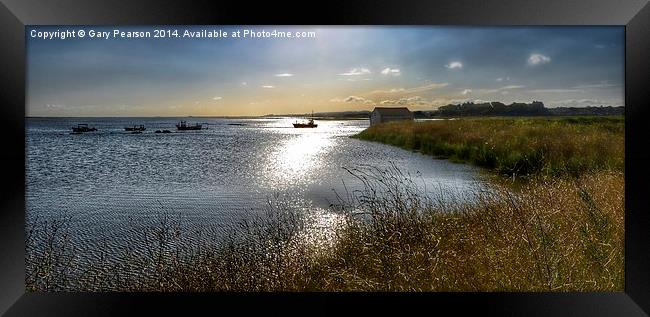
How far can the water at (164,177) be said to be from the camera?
4.30m

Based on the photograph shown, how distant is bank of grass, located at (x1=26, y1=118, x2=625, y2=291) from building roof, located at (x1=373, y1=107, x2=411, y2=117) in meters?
0.82

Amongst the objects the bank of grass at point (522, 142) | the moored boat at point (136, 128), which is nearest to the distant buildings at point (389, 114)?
the bank of grass at point (522, 142)

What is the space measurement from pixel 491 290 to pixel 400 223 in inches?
42.5

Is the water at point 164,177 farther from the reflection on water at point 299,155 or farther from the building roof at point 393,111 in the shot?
the building roof at point 393,111

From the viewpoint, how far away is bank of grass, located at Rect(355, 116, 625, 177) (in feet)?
16.6

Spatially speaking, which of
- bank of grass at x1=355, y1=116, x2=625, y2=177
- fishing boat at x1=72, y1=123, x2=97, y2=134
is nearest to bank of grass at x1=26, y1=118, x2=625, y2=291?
bank of grass at x1=355, y1=116, x2=625, y2=177

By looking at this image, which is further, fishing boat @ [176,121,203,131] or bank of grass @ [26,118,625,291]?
fishing boat @ [176,121,203,131]

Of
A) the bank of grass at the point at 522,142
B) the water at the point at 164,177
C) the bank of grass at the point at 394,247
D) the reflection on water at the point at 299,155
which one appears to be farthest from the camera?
the bank of grass at the point at 522,142

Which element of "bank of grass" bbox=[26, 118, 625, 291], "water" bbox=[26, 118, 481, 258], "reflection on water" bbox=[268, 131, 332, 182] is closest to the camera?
"bank of grass" bbox=[26, 118, 625, 291]

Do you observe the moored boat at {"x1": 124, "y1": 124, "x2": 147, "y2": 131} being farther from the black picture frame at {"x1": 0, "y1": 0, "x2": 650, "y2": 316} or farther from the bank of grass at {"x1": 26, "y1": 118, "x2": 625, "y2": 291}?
the black picture frame at {"x1": 0, "y1": 0, "x2": 650, "y2": 316}

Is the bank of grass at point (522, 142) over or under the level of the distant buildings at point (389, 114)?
under
